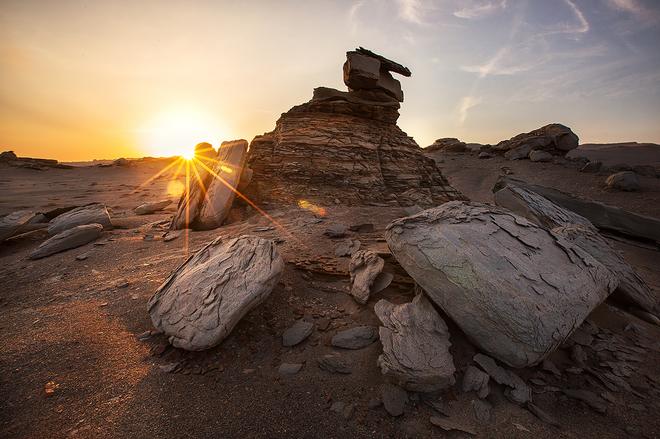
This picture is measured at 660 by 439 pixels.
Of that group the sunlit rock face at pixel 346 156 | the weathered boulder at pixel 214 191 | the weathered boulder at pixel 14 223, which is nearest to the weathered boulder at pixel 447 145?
the sunlit rock face at pixel 346 156

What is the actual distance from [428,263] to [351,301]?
97cm

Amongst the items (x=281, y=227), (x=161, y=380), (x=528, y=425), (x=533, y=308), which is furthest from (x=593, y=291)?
(x=281, y=227)

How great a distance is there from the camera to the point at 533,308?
6.50 feet

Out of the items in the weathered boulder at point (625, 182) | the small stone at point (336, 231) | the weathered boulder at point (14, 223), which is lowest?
the weathered boulder at point (14, 223)

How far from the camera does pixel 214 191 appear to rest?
6.12 metres

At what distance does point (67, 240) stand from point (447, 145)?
2174cm

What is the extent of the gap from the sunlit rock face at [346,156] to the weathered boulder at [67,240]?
10.9 feet

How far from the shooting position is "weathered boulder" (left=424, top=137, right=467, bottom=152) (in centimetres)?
1950

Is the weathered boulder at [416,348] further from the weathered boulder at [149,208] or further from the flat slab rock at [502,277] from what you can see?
the weathered boulder at [149,208]

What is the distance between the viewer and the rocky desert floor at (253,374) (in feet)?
5.56

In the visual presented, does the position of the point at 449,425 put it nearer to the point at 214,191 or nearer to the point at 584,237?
the point at 584,237

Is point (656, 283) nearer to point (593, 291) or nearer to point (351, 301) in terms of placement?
point (593, 291)

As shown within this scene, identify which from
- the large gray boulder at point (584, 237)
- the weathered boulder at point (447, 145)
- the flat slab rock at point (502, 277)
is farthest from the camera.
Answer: the weathered boulder at point (447, 145)

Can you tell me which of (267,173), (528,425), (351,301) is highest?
(267,173)
